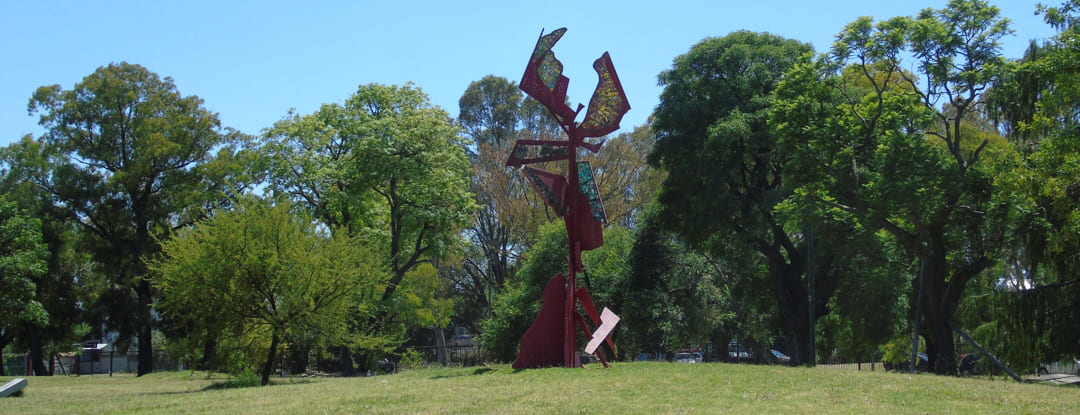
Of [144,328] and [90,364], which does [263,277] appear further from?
[90,364]

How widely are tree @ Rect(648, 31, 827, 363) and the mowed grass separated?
9.45 m

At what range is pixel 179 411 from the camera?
40.4ft

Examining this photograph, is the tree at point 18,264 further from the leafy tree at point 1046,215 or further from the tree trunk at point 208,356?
the leafy tree at point 1046,215

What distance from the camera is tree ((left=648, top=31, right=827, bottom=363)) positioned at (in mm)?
24781

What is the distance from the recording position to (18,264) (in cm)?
3080

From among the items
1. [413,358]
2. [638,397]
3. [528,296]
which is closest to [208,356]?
[413,358]

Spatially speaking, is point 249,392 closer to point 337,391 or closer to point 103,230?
point 337,391

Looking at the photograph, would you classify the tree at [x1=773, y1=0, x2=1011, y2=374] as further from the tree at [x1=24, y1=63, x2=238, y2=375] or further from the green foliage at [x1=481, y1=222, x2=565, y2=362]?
the tree at [x1=24, y1=63, x2=238, y2=375]

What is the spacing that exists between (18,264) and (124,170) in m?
6.20

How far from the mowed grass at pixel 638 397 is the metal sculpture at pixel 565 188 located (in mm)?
1476

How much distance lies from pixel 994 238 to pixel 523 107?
32988 millimetres

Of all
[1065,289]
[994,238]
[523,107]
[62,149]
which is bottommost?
[1065,289]

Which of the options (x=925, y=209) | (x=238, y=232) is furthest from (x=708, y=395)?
(x=238, y=232)

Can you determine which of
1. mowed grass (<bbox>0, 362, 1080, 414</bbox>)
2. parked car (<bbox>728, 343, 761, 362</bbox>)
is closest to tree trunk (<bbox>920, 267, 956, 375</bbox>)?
mowed grass (<bbox>0, 362, 1080, 414</bbox>)
